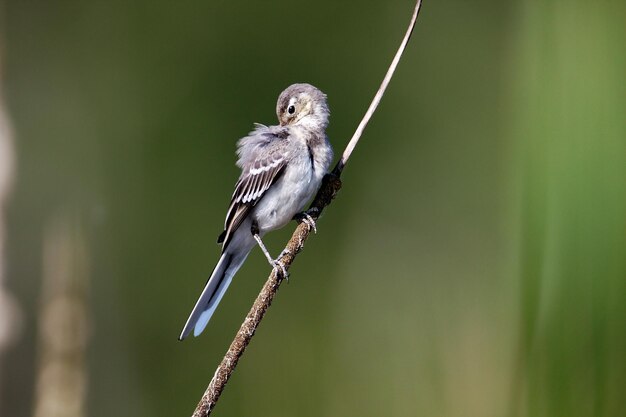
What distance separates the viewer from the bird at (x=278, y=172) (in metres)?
3.35

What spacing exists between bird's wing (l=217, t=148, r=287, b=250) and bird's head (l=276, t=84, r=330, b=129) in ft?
0.71

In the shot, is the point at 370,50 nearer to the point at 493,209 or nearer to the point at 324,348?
the point at 493,209

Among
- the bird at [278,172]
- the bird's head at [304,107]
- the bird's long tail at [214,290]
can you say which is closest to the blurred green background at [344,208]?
the bird's long tail at [214,290]

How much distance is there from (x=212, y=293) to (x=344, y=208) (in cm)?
136

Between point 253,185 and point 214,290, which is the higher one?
point 253,185

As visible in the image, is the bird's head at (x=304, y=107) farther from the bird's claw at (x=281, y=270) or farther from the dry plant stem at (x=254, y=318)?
the bird's claw at (x=281, y=270)

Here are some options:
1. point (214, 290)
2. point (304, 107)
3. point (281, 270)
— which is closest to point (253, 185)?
point (304, 107)

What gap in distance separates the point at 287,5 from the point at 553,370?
430 centimetres

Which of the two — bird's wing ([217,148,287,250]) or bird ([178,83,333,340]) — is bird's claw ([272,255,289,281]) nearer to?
bird ([178,83,333,340])

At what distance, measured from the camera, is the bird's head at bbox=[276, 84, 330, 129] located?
3.55 meters

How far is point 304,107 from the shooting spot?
3588mm

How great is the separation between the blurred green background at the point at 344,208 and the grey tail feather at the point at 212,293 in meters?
0.23

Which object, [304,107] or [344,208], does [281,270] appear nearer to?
[304,107]

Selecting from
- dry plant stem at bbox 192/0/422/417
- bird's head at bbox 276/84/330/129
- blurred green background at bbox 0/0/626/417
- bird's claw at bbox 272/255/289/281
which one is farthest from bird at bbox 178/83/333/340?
bird's claw at bbox 272/255/289/281
